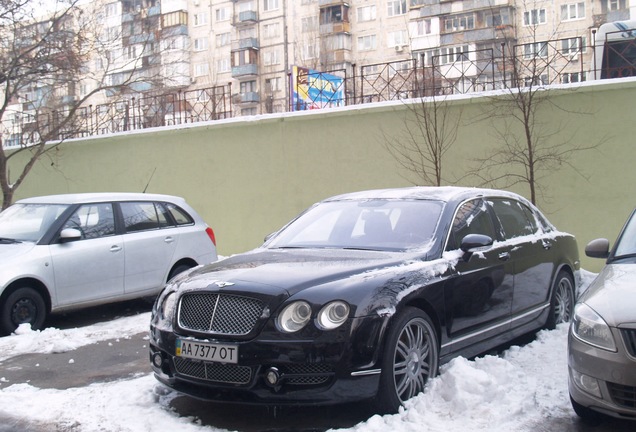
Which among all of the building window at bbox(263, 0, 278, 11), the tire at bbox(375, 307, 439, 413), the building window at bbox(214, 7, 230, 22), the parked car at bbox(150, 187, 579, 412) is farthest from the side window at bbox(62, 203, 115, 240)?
the building window at bbox(214, 7, 230, 22)

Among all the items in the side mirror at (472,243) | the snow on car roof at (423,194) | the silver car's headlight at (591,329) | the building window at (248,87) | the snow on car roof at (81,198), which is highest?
the building window at (248,87)

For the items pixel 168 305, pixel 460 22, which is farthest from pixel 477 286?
pixel 460 22

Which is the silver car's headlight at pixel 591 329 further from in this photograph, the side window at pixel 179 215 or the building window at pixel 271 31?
the building window at pixel 271 31

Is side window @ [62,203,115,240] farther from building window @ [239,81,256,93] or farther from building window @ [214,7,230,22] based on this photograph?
building window @ [214,7,230,22]

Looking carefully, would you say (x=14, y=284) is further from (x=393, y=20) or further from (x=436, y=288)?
(x=393, y=20)

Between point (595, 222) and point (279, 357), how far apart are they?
8.19 meters

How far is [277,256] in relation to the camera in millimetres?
5637

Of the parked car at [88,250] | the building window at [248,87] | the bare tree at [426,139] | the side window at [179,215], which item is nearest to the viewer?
the parked car at [88,250]

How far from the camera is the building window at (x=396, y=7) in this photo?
48500mm

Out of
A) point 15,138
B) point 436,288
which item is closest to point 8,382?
point 436,288

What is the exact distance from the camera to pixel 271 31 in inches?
2098

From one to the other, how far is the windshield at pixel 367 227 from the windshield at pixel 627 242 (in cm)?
144

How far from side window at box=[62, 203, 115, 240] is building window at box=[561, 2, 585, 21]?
38.3m

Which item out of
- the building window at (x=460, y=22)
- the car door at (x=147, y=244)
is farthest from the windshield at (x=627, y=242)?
the building window at (x=460, y=22)
